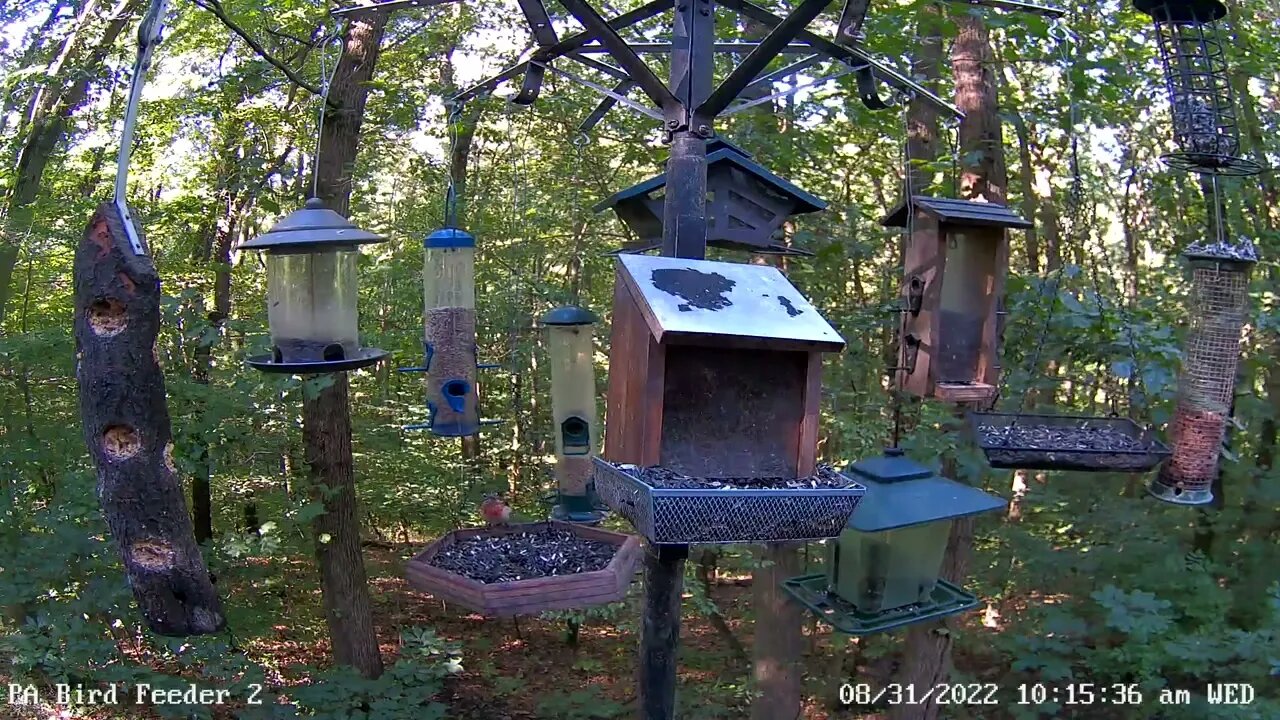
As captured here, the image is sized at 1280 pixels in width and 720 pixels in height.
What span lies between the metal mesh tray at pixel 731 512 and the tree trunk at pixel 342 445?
357 cm

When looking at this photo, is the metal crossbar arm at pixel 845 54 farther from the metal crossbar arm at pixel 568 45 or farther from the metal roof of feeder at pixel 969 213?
the metal roof of feeder at pixel 969 213

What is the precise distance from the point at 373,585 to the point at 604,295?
14.1ft

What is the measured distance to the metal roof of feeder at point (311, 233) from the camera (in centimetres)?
288

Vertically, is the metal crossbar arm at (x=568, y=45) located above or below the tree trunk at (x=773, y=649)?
above

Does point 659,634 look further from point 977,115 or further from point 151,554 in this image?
point 977,115

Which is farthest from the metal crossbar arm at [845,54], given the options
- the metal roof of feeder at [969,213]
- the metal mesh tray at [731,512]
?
the metal mesh tray at [731,512]

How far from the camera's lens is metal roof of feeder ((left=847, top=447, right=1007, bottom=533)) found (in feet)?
8.76

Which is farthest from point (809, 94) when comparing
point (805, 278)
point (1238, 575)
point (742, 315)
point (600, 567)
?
point (1238, 575)

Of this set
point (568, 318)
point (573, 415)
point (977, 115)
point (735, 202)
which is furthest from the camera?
point (977, 115)

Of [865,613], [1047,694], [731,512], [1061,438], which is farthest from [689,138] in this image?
[1047,694]

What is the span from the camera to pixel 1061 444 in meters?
3.41

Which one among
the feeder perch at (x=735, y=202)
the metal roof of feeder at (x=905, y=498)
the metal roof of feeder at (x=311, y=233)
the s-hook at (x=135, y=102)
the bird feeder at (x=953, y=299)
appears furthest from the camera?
the bird feeder at (x=953, y=299)

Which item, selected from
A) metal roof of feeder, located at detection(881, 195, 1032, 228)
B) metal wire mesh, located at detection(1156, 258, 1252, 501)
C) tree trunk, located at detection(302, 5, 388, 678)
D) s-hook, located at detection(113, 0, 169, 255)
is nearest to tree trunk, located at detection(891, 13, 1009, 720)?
metal roof of feeder, located at detection(881, 195, 1032, 228)

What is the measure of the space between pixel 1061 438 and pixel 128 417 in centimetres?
319
